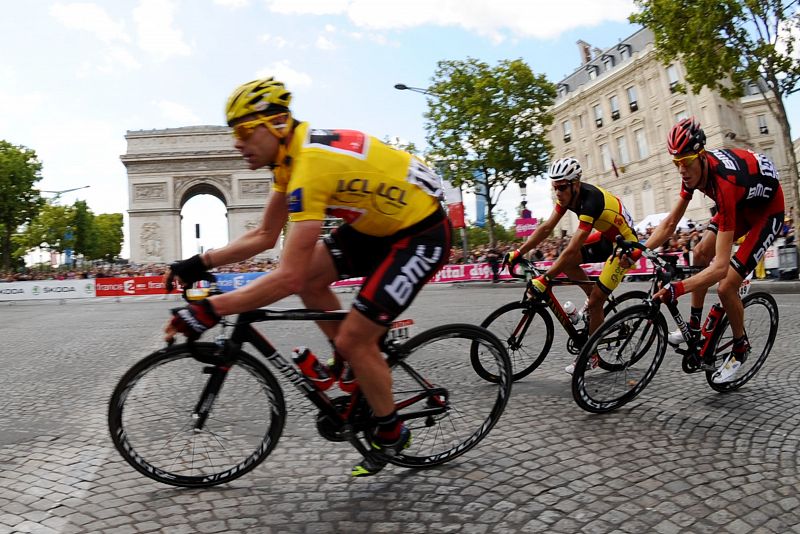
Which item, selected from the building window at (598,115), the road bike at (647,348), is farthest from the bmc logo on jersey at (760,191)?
the building window at (598,115)

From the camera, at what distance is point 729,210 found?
3.86 metres

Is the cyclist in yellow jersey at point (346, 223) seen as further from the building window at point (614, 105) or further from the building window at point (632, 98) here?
the building window at point (614, 105)

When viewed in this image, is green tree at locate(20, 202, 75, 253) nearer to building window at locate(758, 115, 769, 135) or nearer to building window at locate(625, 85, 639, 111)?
building window at locate(625, 85, 639, 111)

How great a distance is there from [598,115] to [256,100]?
2026 inches

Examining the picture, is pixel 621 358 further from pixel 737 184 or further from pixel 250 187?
pixel 250 187

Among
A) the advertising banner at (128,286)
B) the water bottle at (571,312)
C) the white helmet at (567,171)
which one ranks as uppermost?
the advertising banner at (128,286)

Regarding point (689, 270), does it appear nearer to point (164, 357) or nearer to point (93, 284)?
point (164, 357)

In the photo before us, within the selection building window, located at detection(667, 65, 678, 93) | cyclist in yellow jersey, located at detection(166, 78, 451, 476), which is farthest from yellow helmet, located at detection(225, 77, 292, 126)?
building window, located at detection(667, 65, 678, 93)

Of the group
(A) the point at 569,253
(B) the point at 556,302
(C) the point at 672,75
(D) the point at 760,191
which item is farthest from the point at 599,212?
(C) the point at 672,75

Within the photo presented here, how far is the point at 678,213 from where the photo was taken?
468 centimetres

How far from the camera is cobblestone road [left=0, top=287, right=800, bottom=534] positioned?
2.51m

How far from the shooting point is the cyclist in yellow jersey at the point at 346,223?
2.59 metres

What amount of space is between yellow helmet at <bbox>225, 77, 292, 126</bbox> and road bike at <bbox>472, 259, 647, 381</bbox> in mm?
2616

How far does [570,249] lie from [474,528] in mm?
3079
